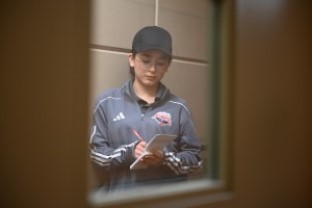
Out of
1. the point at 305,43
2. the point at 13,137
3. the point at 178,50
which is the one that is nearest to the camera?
the point at 13,137

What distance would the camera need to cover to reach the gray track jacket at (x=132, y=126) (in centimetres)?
129

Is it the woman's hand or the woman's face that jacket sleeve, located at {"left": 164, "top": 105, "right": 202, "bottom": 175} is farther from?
the woman's face

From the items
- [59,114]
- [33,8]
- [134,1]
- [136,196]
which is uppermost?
[134,1]

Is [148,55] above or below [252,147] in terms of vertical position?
above

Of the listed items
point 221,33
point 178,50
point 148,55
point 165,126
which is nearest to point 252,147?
point 221,33

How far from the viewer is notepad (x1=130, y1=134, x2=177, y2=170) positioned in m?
1.25

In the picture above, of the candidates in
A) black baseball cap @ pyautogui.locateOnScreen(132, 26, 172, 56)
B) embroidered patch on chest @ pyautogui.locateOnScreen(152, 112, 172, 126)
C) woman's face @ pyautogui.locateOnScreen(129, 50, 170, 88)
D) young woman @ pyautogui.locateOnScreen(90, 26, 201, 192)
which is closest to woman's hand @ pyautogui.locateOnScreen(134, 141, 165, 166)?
young woman @ pyautogui.locateOnScreen(90, 26, 201, 192)

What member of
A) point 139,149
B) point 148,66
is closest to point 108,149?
point 139,149

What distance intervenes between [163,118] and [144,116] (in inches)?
3.6

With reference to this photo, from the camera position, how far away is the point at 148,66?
147cm

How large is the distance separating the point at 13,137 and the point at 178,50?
4.56ft

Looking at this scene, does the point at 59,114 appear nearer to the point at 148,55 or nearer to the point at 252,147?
the point at 252,147

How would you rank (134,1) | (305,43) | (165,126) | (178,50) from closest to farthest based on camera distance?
1. (305,43)
2. (165,126)
3. (134,1)
4. (178,50)

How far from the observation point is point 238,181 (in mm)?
554
